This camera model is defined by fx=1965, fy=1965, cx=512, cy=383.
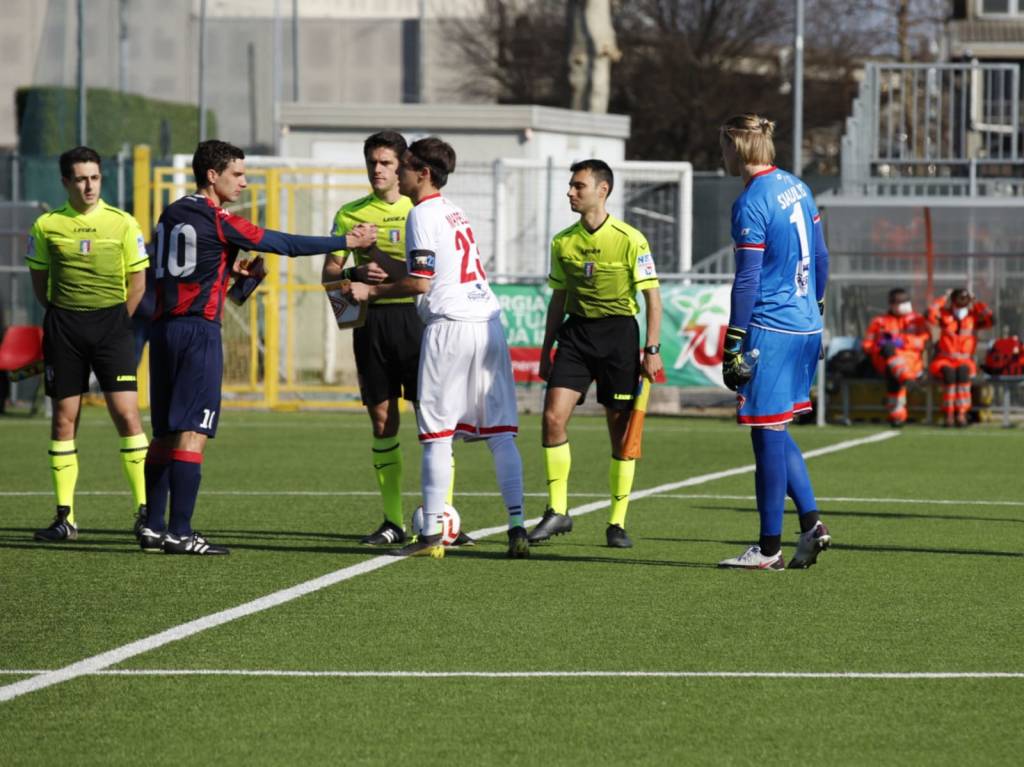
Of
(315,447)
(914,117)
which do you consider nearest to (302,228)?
(315,447)

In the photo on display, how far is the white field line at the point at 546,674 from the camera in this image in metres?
6.65

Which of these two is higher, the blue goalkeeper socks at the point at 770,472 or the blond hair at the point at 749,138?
the blond hair at the point at 749,138

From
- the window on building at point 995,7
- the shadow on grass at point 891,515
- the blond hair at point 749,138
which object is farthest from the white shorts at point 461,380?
the window on building at point 995,7

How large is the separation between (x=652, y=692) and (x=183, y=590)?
115 inches

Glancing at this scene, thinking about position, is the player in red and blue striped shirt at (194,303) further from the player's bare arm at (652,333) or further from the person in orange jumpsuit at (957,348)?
Result: the person in orange jumpsuit at (957,348)

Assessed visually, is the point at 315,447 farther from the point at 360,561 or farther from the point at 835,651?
the point at 835,651

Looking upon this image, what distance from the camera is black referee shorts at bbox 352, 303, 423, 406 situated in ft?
34.3

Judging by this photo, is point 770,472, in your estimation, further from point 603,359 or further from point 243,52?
point 243,52

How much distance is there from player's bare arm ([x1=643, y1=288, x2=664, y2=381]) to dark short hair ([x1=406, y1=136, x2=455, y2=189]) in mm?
1491

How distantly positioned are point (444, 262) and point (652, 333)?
1591mm

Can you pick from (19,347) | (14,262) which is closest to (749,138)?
(19,347)

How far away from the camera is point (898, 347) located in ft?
68.4

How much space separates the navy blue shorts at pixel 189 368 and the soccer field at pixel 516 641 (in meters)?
0.71

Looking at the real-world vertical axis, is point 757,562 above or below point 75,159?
below
